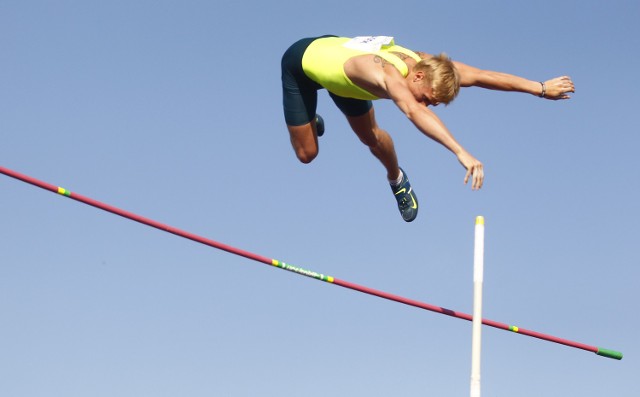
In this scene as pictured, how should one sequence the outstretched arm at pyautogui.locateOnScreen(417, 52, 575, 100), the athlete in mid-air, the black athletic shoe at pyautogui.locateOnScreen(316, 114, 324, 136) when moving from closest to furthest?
the athlete in mid-air
the outstretched arm at pyautogui.locateOnScreen(417, 52, 575, 100)
the black athletic shoe at pyautogui.locateOnScreen(316, 114, 324, 136)

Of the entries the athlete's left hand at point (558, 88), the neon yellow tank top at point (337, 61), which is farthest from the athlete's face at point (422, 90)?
the athlete's left hand at point (558, 88)

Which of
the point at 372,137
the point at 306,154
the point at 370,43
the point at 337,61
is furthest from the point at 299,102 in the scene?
the point at 370,43

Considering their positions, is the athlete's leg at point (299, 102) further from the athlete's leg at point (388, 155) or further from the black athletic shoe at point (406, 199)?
the black athletic shoe at point (406, 199)

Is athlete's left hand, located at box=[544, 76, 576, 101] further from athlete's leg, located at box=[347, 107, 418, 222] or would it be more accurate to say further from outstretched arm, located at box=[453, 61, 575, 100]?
athlete's leg, located at box=[347, 107, 418, 222]

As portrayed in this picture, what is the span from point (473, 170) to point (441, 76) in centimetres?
162

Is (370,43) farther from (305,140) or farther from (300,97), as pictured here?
(305,140)

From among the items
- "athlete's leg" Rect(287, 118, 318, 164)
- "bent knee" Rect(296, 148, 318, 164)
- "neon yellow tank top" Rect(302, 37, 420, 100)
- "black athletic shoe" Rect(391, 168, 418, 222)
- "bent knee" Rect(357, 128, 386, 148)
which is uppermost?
"neon yellow tank top" Rect(302, 37, 420, 100)

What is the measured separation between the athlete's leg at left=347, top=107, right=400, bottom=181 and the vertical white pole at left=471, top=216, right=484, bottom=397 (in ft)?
9.35

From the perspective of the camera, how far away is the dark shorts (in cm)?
1101

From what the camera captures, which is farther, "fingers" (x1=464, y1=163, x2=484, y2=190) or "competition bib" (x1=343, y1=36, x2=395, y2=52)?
"competition bib" (x1=343, y1=36, x2=395, y2=52)

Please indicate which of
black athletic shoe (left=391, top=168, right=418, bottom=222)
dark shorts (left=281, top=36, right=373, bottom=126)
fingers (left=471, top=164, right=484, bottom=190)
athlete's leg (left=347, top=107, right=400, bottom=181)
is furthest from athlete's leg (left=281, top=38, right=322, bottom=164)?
fingers (left=471, top=164, right=484, bottom=190)

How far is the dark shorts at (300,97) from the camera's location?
36.1 feet

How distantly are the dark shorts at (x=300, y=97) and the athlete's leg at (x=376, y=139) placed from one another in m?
0.08

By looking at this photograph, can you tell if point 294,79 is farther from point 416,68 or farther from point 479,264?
point 479,264
